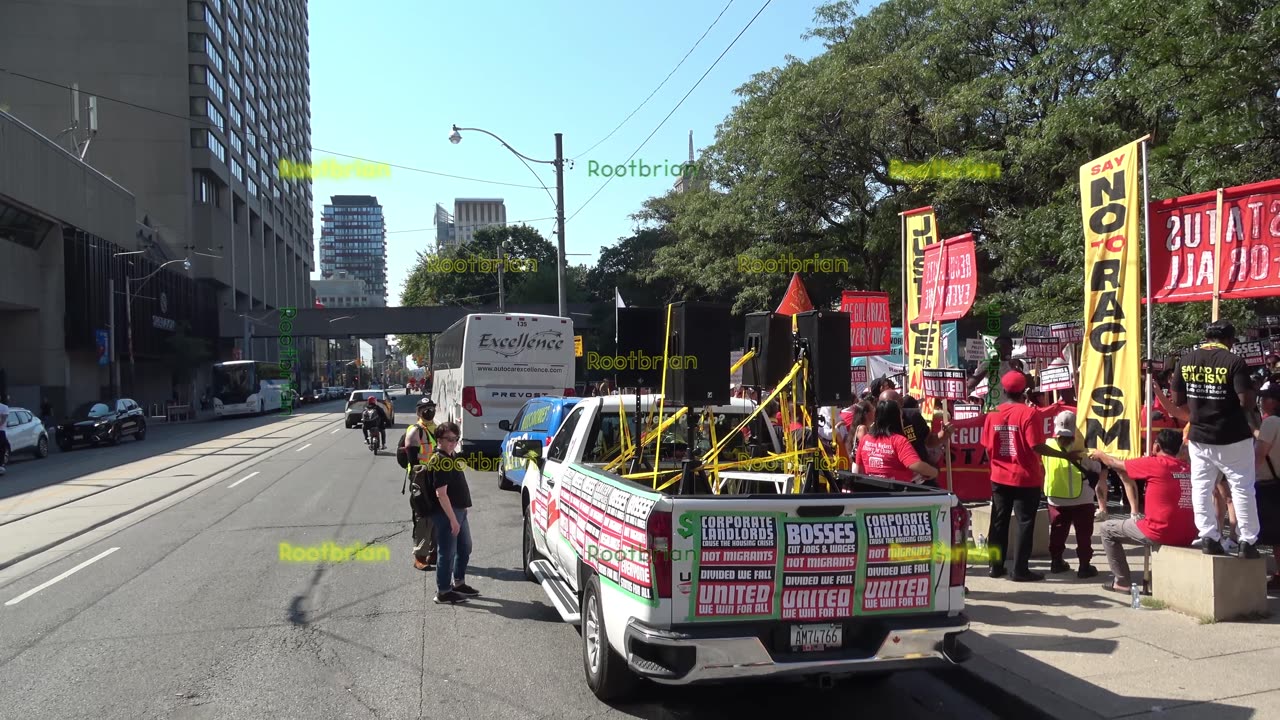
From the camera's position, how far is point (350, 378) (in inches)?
5999

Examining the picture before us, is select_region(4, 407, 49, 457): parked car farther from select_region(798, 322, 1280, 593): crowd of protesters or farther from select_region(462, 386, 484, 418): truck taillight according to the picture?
select_region(798, 322, 1280, 593): crowd of protesters

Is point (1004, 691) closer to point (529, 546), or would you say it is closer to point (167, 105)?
point (529, 546)

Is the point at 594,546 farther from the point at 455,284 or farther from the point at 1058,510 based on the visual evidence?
the point at 455,284

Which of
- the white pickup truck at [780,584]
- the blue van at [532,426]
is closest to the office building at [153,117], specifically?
the blue van at [532,426]

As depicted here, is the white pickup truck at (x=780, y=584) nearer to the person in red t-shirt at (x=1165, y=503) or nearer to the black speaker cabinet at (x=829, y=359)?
the black speaker cabinet at (x=829, y=359)

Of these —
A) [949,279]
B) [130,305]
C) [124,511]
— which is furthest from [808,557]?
[130,305]

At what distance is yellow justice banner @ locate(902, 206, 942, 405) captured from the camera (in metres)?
11.4

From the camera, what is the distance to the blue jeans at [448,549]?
7.64 metres

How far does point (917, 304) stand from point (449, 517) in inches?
301

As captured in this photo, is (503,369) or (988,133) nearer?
(503,369)

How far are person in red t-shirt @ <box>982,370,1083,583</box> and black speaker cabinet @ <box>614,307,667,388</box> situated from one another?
305 centimetres

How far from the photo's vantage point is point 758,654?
4.52 metres

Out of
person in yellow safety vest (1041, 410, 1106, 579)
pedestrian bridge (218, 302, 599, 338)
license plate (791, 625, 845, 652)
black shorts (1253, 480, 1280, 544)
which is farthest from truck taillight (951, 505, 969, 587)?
pedestrian bridge (218, 302, 599, 338)

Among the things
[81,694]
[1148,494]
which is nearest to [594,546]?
[81,694]
